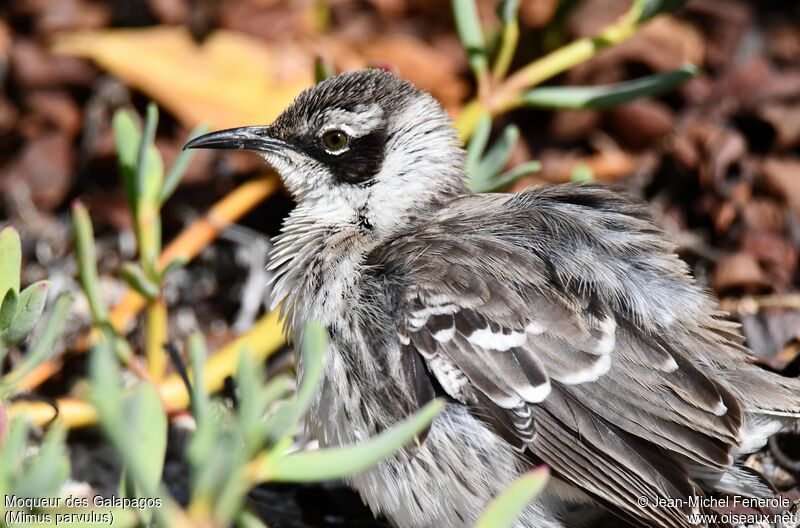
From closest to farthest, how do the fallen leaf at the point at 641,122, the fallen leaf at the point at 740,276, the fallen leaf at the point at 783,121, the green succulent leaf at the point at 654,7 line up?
the green succulent leaf at the point at 654,7, the fallen leaf at the point at 740,276, the fallen leaf at the point at 783,121, the fallen leaf at the point at 641,122

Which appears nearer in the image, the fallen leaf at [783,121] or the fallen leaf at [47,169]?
the fallen leaf at [783,121]

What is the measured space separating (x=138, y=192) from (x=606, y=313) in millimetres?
1936

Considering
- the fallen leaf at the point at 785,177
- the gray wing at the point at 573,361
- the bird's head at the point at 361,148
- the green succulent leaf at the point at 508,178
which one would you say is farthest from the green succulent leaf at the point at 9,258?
the fallen leaf at the point at 785,177

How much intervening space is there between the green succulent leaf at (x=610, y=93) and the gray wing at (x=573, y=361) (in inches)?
39.1

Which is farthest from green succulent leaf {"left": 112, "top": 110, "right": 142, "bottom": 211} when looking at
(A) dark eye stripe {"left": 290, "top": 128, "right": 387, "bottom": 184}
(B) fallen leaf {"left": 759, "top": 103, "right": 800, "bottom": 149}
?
(B) fallen leaf {"left": 759, "top": 103, "right": 800, "bottom": 149}

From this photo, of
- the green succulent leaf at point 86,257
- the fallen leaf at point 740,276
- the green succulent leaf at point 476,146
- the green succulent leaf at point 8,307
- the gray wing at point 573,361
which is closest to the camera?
the green succulent leaf at point 8,307

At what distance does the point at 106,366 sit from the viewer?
1.96 meters

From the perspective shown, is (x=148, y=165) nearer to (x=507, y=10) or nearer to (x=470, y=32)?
(x=470, y=32)

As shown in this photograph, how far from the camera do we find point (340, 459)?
220 cm

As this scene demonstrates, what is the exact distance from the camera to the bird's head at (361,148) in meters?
3.84

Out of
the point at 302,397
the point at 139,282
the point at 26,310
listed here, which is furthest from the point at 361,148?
the point at 302,397

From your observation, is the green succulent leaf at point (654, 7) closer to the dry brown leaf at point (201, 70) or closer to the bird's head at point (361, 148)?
the bird's head at point (361, 148)

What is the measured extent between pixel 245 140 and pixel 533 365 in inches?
62.4

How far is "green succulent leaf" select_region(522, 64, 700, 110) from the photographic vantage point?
13.4 feet
